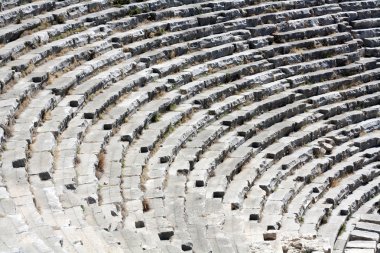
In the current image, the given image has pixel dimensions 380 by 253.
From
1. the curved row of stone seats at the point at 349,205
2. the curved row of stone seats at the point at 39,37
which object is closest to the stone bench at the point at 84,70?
the curved row of stone seats at the point at 39,37

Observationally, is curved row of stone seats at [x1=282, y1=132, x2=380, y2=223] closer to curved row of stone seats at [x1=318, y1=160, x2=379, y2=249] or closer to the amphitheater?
the amphitheater

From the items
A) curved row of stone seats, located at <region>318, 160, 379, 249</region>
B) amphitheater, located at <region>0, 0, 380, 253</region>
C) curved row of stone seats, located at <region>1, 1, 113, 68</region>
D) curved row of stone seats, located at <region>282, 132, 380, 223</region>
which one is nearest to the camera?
amphitheater, located at <region>0, 0, 380, 253</region>

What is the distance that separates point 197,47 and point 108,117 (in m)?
5.05

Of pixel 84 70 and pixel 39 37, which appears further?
pixel 39 37

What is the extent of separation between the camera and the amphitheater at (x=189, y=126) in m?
13.7

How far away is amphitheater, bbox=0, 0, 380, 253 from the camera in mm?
13664

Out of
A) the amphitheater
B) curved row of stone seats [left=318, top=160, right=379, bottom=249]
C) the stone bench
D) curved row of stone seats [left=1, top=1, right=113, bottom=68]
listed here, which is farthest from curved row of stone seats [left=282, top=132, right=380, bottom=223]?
curved row of stone seats [left=1, top=1, right=113, bottom=68]

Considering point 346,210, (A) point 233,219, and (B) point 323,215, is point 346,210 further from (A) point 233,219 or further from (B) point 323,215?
(A) point 233,219

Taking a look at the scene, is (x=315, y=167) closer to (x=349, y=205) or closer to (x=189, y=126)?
(x=349, y=205)

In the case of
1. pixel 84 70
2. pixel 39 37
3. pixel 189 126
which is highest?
pixel 39 37

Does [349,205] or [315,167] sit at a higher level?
[315,167]

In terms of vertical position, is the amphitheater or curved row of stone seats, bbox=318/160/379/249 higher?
the amphitheater

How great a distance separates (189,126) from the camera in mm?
18672

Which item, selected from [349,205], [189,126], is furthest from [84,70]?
[349,205]
